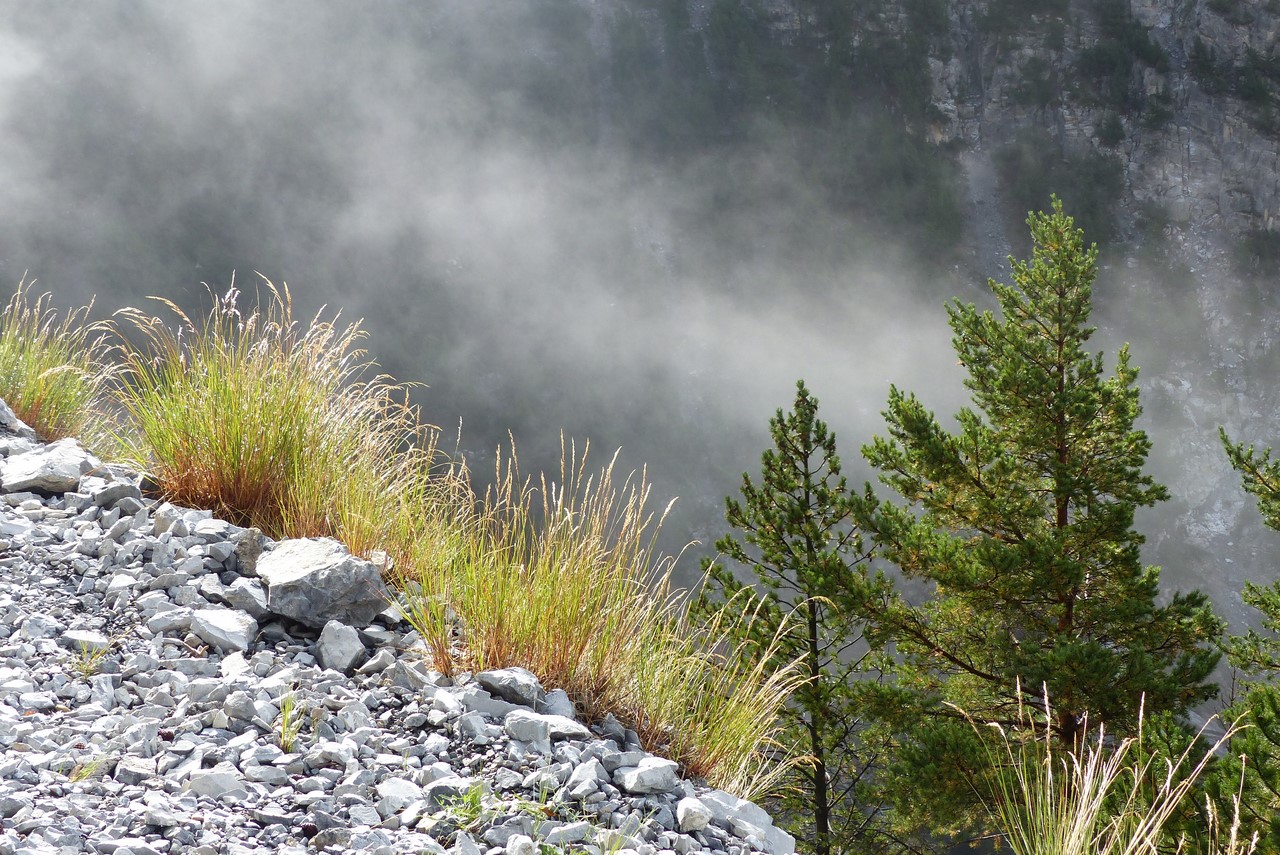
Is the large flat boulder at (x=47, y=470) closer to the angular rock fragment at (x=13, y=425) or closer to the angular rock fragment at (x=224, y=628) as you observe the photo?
the angular rock fragment at (x=13, y=425)

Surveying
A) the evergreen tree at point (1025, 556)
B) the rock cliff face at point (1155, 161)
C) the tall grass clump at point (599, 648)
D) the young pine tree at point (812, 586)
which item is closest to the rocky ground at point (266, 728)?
the tall grass clump at point (599, 648)

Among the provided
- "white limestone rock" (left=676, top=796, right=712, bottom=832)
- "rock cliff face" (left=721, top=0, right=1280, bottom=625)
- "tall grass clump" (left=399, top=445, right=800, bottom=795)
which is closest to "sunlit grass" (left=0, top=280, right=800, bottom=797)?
"tall grass clump" (left=399, top=445, right=800, bottom=795)

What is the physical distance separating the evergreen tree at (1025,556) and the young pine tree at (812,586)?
1.85 ft

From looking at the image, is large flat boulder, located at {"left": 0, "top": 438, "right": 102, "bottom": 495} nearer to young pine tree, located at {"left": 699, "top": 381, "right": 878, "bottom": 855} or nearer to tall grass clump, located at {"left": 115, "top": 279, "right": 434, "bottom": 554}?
tall grass clump, located at {"left": 115, "top": 279, "right": 434, "bottom": 554}

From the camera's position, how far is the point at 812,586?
11094mm

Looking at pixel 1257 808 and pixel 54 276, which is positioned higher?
pixel 1257 808

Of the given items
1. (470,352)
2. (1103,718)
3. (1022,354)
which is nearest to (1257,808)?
(1103,718)

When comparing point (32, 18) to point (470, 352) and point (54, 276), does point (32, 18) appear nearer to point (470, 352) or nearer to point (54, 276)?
point (54, 276)

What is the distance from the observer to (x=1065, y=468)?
1116 centimetres

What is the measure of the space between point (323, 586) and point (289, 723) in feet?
2.85

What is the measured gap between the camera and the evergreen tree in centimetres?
1045

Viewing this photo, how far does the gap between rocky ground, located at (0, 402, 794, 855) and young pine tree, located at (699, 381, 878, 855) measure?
770cm

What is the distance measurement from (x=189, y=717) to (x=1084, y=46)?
10598 cm

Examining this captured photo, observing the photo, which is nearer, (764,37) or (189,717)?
(189,717)
